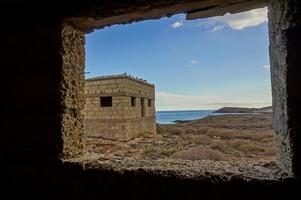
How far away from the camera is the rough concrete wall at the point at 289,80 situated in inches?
37.2

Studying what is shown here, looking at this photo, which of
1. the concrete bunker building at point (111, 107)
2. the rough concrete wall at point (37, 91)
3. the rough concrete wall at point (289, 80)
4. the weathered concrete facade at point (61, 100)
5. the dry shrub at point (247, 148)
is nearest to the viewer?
the rough concrete wall at point (289, 80)

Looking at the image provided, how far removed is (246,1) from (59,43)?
93 cm

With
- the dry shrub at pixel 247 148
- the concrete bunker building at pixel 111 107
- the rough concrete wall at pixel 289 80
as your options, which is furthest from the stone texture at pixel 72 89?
the concrete bunker building at pixel 111 107

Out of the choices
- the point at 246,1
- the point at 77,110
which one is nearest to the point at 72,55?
the point at 77,110

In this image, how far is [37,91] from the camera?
1300 millimetres

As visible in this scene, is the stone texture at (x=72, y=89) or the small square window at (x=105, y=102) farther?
the small square window at (x=105, y=102)

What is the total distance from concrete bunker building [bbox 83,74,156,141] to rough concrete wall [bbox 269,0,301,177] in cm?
854

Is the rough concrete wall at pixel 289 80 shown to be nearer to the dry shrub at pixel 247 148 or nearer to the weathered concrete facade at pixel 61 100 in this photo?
the weathered concrete facade at pixel 61 100

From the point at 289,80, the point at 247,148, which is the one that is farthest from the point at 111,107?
the point at 289,80

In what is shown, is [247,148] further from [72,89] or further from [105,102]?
[105,102]

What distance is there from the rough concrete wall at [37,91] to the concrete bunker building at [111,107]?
805 cm

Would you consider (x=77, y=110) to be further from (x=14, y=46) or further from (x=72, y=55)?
(x=14, y=46)

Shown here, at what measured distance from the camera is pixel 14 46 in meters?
1.37

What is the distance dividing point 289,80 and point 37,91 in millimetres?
1167
